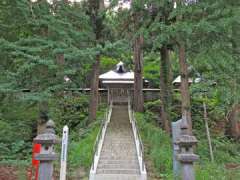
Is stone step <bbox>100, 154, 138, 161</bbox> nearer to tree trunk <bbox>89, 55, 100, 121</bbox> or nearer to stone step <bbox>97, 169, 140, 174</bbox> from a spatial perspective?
stone step <bbox>97, 169, 140, 174</bbox>

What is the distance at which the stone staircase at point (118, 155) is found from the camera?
1064 cm

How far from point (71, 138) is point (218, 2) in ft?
31.7

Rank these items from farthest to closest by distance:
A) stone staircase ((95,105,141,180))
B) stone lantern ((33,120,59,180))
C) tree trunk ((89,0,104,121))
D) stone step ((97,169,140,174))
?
tree trunk ((89,0,104,121)) → stone step ((97,169,140,174)) → stone staircase ((95,105,141,180)) → stone lantern ((33,120,59,180))

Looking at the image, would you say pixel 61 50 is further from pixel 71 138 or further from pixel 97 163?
pixel 71 138

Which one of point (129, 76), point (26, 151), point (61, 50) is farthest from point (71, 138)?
point (129, 76)

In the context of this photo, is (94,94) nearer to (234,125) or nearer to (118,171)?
(118,171)

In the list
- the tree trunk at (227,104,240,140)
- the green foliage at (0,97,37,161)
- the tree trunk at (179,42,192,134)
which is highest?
the tree trunk at (179,42,192,134)

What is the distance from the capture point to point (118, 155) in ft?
41.0

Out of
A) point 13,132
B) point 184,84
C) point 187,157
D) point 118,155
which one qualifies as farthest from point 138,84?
point 187,157

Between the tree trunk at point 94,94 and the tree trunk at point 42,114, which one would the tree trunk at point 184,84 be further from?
the tree trunk at point 94,94

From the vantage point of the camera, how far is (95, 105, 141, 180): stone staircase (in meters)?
10.6

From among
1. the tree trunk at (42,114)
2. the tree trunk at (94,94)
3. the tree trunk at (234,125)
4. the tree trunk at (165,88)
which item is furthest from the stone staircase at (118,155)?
the tree trunk at (234,125)

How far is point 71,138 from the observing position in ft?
52.0

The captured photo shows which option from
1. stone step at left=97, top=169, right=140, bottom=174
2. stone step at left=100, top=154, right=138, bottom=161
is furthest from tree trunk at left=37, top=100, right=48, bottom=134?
stone step at left=97, top=169, right=140, bottom=174
